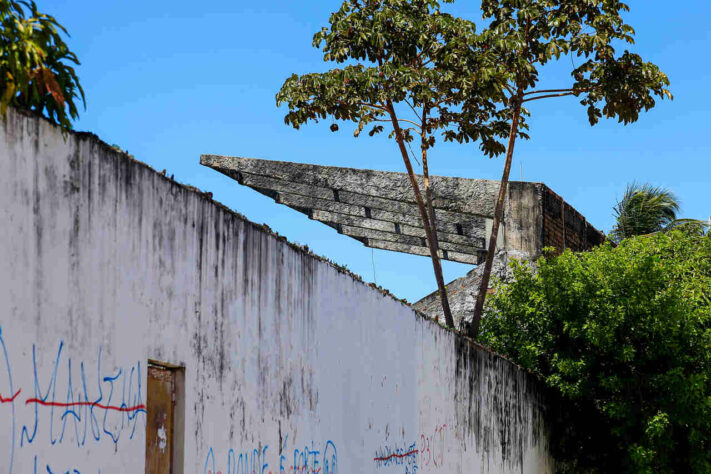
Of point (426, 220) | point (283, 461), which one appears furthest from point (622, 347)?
point (283, 461)

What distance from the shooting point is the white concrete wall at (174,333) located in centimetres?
456

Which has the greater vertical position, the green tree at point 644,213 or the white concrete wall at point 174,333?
the green tree at point 644,213

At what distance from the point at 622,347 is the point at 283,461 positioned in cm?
795

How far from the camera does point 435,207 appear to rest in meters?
17.3

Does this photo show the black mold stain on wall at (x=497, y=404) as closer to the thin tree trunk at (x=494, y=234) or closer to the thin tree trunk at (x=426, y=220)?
the thin tree trunk at (x=494, y=234)

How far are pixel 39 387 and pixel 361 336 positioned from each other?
14.2ft

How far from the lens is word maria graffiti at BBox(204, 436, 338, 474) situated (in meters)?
6.26

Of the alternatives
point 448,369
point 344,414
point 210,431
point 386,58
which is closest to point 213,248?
point 210,431

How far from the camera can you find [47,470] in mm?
4570

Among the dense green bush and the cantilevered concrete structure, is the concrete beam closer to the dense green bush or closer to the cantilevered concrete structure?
the cantilevered concrete structure

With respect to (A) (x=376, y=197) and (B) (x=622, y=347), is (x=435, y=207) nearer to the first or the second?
(A) (x=376, y=197)

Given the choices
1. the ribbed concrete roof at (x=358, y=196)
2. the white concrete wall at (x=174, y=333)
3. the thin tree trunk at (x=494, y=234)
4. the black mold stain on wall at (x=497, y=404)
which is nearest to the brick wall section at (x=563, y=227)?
the ribbed concrete roof at (x=358, y=196)

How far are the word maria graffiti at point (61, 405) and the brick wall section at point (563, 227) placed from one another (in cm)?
1250

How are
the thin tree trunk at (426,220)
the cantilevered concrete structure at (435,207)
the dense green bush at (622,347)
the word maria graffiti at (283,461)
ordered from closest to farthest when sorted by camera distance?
the word maria graffiti at (283,461) < the dense green bush at (622,347) < the thin tree trunk at (426,220) < the cantilevered concrete structure at (435,207)
